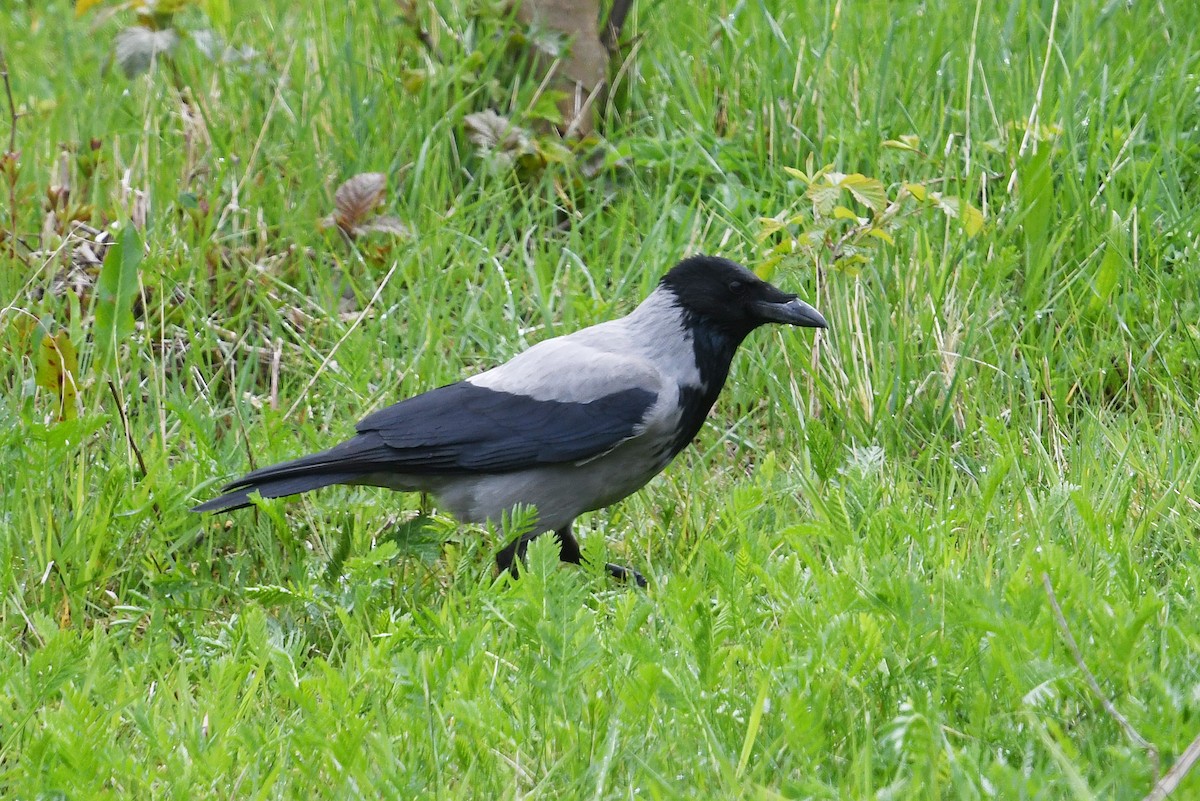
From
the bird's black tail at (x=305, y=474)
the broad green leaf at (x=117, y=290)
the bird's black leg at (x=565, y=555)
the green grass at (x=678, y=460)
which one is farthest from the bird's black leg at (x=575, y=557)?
the broad green leaf at (x=117, y=290)

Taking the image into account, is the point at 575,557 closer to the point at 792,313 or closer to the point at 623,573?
the point at 623,573

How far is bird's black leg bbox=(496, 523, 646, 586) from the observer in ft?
13.3

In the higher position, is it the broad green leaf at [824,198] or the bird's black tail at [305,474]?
the broad green leaf at [824,198]

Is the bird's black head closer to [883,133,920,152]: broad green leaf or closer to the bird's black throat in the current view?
the bird's black throat

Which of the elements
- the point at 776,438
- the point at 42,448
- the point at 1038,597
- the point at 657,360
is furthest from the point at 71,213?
the point at 1038,597

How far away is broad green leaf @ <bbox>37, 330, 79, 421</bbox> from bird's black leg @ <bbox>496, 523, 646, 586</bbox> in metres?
1.31

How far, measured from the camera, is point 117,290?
405 centimetres

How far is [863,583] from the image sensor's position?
2.98 m

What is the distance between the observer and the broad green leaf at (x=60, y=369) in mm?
4035

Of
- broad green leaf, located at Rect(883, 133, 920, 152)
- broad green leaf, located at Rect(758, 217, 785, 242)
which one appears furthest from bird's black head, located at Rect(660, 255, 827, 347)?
broad green leaf, located at Rect(883, 133, 920, 152)

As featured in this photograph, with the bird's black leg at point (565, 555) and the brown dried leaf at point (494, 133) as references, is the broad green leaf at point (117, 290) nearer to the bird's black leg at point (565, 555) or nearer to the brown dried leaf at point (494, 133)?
the bird's black leg at point (565, 555)

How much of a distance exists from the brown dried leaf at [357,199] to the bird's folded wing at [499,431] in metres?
1.37

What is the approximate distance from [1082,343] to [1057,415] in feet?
1.20

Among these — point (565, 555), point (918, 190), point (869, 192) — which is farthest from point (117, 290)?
point (918, 190)
